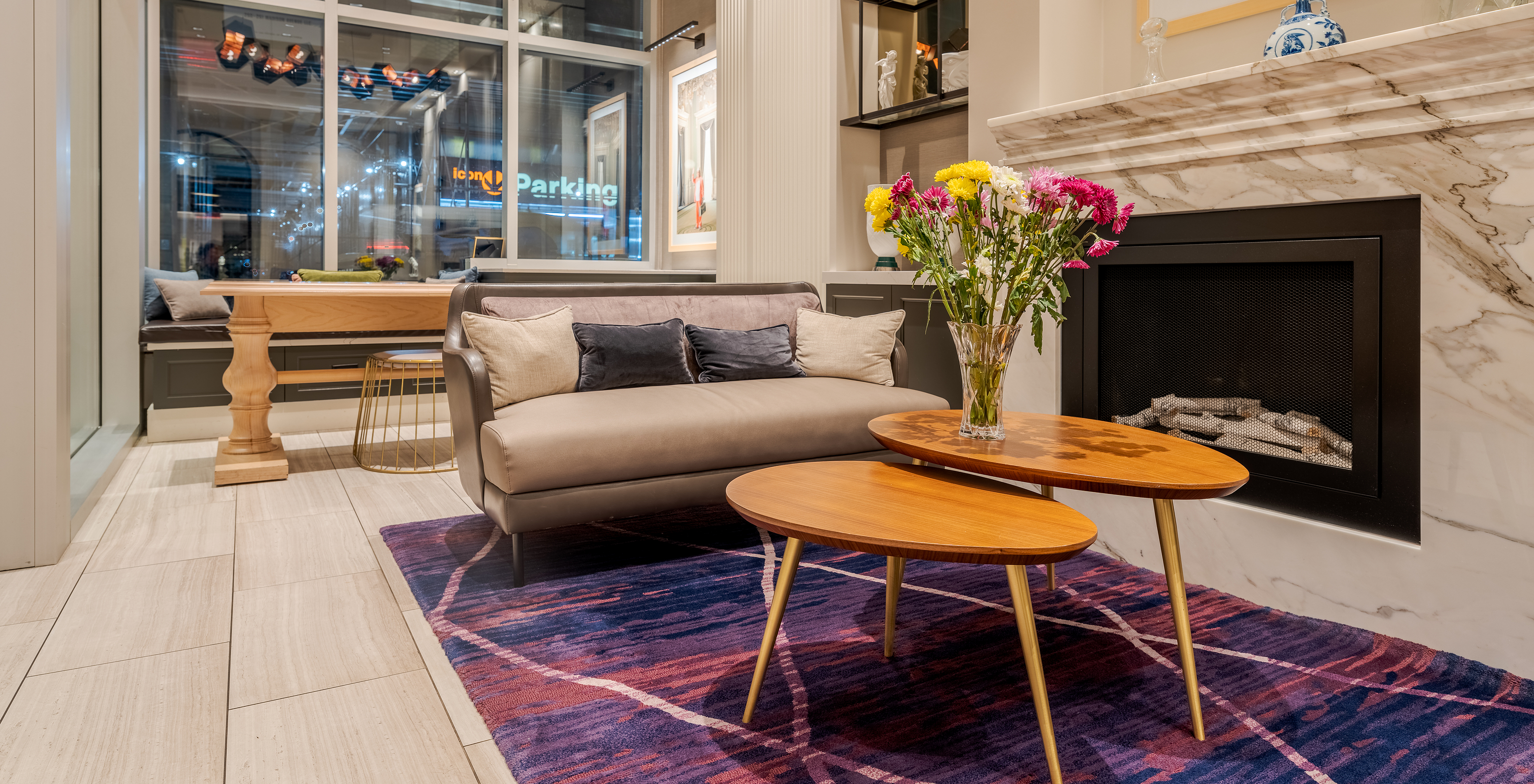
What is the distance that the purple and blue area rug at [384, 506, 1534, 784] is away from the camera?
1.60m

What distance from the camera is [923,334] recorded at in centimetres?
406

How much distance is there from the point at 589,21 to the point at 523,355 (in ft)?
16.9

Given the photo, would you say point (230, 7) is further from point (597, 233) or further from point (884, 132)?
point (884, 132)

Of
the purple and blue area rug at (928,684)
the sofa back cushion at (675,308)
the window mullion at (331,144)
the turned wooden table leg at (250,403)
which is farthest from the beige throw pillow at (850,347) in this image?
the window mullion at (331,144)

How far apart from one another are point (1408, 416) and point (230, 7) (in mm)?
6706

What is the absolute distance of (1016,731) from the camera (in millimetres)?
1710

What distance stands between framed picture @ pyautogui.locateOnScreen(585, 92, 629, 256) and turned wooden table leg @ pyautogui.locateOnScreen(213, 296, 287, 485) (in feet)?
11.8

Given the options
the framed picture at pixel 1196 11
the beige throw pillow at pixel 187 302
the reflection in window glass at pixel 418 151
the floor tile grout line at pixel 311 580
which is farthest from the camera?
the reflection in window glass at pixel 418 151

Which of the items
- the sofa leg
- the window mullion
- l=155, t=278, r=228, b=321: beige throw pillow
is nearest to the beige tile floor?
the sofa leg

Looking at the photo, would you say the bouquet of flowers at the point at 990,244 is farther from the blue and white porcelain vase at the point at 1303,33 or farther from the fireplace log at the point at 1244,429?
the fireplace log at the point at 1244,429

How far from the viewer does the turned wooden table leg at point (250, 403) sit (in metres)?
3.80

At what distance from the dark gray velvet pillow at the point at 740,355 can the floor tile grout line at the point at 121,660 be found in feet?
5.88

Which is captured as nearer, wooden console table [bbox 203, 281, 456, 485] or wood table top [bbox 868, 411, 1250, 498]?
wood table top [bbox 868, 411, 1250, 498]

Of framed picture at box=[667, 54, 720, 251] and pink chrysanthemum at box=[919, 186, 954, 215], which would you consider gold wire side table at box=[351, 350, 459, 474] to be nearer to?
pink chrysanthemum at box=[919, 186, 954, 215]
